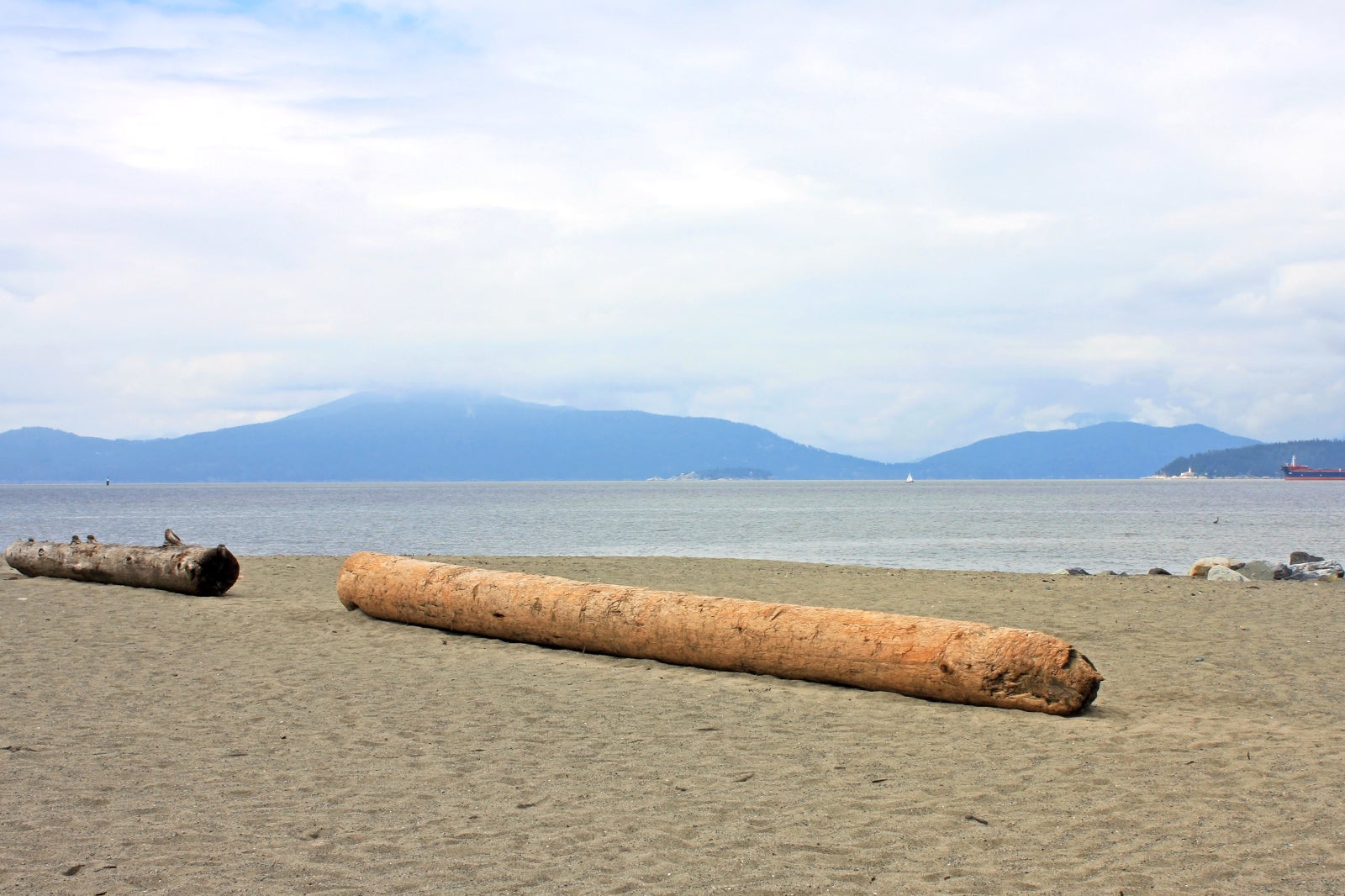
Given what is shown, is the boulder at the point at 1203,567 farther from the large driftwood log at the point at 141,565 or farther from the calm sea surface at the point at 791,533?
the large driftwood log at the point at 141,565

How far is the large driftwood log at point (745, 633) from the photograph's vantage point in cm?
733

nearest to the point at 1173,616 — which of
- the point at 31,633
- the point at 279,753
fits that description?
the point at 279,753

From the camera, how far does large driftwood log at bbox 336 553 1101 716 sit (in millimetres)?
7332

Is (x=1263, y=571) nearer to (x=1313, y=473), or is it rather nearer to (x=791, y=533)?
(x=791, y=533)

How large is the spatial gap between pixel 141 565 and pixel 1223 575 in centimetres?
1829

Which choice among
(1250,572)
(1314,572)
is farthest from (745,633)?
(1314,572)

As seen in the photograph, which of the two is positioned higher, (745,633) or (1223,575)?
(745,633)

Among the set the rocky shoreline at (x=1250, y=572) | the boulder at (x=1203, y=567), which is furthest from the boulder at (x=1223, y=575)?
the boulder at (x=1203, y=567)

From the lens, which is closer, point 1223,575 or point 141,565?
point 141,565

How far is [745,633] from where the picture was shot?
8.62 metres

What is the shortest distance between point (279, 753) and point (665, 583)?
425 inches

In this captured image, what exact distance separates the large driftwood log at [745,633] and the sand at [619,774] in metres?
0.20

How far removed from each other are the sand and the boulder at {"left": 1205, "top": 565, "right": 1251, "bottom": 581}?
8.64 meters

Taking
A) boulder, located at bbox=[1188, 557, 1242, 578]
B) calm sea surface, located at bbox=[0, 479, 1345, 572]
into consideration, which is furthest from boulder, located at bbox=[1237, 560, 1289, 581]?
calm sea surface, located at bbox=[0, 479, 1345, 572]
